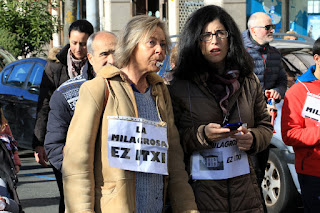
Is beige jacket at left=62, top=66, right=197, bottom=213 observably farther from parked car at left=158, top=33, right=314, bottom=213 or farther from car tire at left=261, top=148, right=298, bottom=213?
car tire at left=261, top=148, right=298, bottom=213

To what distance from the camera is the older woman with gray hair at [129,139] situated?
301cm

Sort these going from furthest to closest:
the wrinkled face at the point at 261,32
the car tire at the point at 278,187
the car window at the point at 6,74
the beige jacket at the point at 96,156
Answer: the car window at the point at 6,74 → the wrinkled face at the point at 261,32 → the car tire at the point at 278,187 → the beige jacket at the point at 96,156

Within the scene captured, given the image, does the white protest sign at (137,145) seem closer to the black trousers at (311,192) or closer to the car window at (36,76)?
the black trousers at (311,192)

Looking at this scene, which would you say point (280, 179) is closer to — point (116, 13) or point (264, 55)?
point (264, 55)

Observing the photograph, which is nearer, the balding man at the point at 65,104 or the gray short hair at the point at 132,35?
the gray short hair at the point at 132,35

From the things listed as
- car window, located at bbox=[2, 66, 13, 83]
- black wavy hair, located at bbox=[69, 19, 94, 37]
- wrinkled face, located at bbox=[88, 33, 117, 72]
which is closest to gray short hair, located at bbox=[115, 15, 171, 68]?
wrinkled face, located at bbox=[88, 33, 117, 72]

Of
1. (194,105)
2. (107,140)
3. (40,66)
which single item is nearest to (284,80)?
(194,105)

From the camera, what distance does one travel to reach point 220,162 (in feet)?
11.5

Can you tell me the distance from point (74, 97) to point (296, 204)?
10.5 ft

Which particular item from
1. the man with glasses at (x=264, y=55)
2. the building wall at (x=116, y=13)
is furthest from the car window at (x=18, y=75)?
the building wall at (x=116, y=13)

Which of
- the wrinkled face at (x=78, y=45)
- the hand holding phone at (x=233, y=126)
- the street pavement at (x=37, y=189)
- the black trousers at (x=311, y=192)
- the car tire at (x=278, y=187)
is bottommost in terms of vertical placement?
the street pavement at (x=37, y=189)

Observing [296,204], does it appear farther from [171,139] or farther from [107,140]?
[107,140]

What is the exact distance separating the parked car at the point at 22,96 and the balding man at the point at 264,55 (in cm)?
510

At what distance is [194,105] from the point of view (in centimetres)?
354
